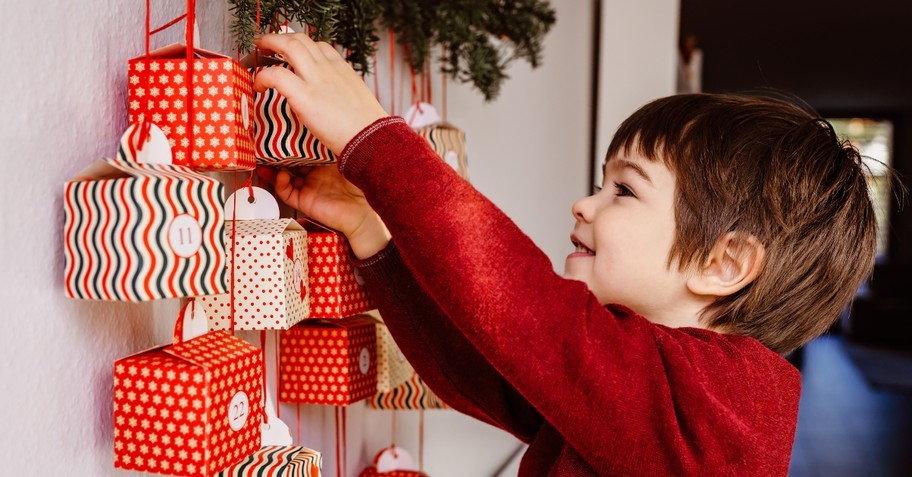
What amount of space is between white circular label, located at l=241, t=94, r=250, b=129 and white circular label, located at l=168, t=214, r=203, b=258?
10 cm

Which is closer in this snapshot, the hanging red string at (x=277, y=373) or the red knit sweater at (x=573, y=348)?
the red knit sweater at (x=573, y=348)

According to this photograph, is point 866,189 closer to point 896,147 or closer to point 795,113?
point 795,113

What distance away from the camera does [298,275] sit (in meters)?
0.59

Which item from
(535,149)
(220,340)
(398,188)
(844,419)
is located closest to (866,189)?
(398,188)

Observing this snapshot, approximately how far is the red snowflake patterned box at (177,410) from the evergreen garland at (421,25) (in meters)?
0.22

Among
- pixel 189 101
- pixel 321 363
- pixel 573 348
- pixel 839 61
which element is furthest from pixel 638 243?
pixel 839 61

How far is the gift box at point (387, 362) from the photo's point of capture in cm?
76

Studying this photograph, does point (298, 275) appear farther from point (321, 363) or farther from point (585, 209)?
point (585, 209)

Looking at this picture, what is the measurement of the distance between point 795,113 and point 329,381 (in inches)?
20.4

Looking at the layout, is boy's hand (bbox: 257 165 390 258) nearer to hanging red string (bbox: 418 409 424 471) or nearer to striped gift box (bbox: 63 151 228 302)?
striped gift box (bbox: 63 151 228 302)

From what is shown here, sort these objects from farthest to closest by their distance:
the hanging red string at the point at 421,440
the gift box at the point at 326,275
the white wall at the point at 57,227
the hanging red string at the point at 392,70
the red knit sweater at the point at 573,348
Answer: the hanging red string at the point at 421,440 < the hanging red string at the point at 392,70 < the gift box at the point at 326,275 < the red knit sweater at the point at 573,348 < the white wall at the point at 57,227

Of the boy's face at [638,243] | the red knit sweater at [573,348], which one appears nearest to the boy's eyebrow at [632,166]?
the boy's face at [638,243]

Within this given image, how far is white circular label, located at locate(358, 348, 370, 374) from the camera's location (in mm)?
702

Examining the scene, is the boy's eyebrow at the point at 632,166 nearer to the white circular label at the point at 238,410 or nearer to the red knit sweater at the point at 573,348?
the red knit sweater at the point at 573,348
